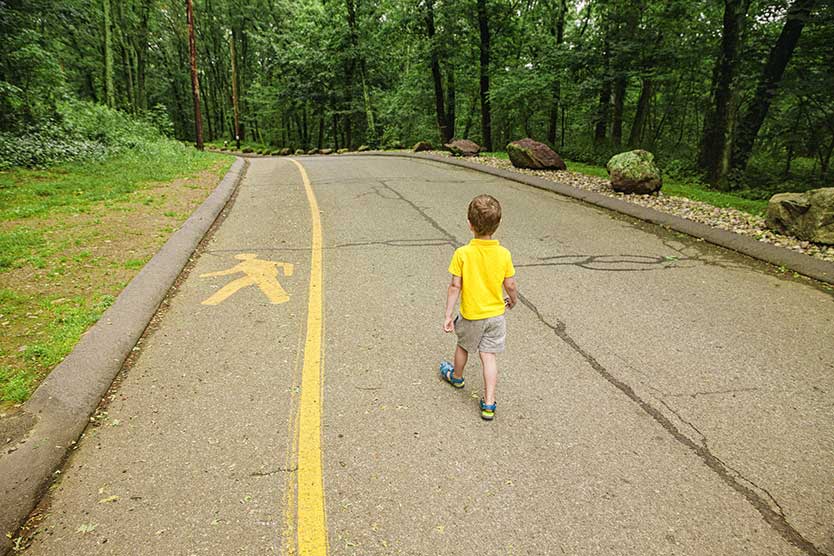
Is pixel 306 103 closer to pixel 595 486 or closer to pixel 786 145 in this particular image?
pixel 786 145

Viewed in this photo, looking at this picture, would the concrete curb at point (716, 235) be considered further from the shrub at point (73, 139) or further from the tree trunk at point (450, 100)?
the tree trunk at point (450, 100)

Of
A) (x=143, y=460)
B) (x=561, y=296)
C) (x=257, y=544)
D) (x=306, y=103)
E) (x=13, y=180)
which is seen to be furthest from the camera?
(x=306, y=103)

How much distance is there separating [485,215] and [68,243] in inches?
250

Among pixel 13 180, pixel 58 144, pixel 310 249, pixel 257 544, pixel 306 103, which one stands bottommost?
pixel 257 544

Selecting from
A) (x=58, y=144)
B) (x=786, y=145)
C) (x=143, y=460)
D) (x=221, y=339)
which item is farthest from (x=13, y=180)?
(x=786, y=145)

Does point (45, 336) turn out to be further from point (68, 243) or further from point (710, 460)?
point (710, 460)

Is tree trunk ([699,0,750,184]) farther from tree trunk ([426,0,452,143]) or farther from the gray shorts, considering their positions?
tree trunk ([426,0,452,143])

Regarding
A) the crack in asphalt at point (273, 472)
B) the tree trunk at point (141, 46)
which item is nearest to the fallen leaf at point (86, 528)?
the crack in asphalt at point (273, 472)

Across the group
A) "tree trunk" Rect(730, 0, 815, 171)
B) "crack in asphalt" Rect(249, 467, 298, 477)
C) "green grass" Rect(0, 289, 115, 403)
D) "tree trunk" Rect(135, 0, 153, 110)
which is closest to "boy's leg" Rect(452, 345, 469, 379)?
"crack in asphalt" Rect(249, 467, 298, 477)

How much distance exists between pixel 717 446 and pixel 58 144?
16.4m

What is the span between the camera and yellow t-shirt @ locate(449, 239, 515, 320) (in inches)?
117

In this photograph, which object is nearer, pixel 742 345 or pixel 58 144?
pixel 742 345

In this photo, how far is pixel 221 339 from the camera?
3988 mm

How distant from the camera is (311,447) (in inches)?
106
